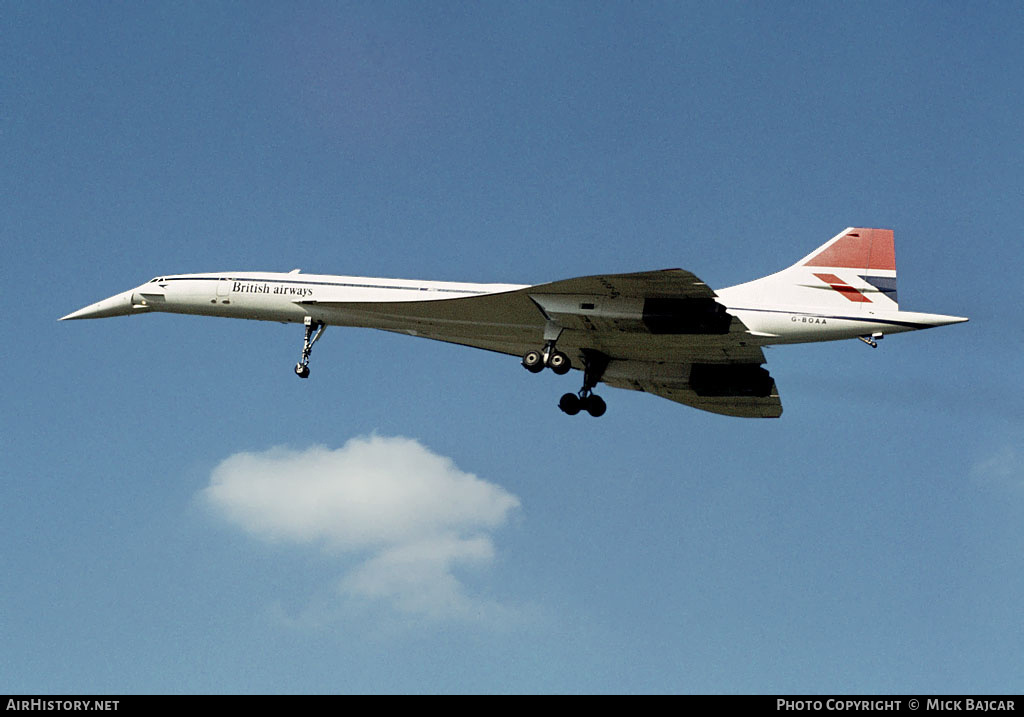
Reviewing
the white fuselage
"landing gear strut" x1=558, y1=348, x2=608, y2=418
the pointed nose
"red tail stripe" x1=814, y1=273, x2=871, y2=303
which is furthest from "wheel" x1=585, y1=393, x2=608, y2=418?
the pointed nose

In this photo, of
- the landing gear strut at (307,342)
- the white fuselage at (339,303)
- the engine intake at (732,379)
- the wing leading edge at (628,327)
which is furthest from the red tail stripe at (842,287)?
the landing gear strut at (307,342)

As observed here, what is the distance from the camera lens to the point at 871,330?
23.6 meters

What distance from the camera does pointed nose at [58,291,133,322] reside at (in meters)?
30.8

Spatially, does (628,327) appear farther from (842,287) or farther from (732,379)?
(842,287)

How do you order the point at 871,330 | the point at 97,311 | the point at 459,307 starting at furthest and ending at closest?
the point at 97,311 < the point at 459,307 < the point at 871,330

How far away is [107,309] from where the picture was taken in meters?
31.0

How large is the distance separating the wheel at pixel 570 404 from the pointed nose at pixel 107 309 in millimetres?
12489

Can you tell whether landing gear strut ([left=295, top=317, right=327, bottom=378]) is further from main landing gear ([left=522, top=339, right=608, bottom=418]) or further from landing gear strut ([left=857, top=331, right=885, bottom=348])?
landing gear strut ([left=857, top=331, right=885, bottom=348])

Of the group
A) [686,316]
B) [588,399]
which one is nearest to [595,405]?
[588,399]
